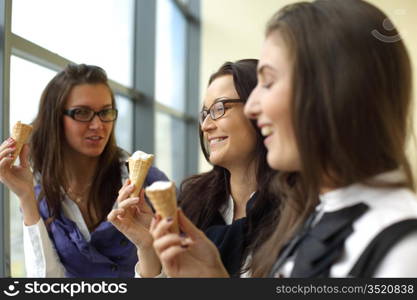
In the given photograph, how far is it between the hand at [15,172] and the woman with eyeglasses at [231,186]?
0.54 m

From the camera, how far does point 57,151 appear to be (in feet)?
7.02

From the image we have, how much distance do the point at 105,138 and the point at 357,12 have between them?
149 cm

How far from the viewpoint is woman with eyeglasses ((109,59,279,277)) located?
5.12 feet

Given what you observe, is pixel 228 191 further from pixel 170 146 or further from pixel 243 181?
pixel 170 146

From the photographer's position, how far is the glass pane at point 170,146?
5.45 m

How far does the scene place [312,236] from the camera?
3.16 ft

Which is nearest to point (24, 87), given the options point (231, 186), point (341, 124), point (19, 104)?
point (19, 104)

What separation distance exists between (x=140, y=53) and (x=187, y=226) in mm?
3669

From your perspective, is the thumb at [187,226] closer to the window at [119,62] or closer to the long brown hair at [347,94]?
the long brown hair at [347,94]

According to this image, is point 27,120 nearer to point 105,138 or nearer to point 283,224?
point 105,138

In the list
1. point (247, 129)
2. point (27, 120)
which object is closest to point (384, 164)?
point (247, 129)

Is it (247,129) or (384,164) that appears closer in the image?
(384,164)

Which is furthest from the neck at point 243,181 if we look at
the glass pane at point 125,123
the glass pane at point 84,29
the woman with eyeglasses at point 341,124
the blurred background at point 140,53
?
the glass pane at point 125,123

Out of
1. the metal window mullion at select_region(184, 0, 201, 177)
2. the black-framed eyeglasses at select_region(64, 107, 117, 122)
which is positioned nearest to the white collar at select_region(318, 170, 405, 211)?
the black-framed eyeglasses at select_region(64, 107, 117, 122)
